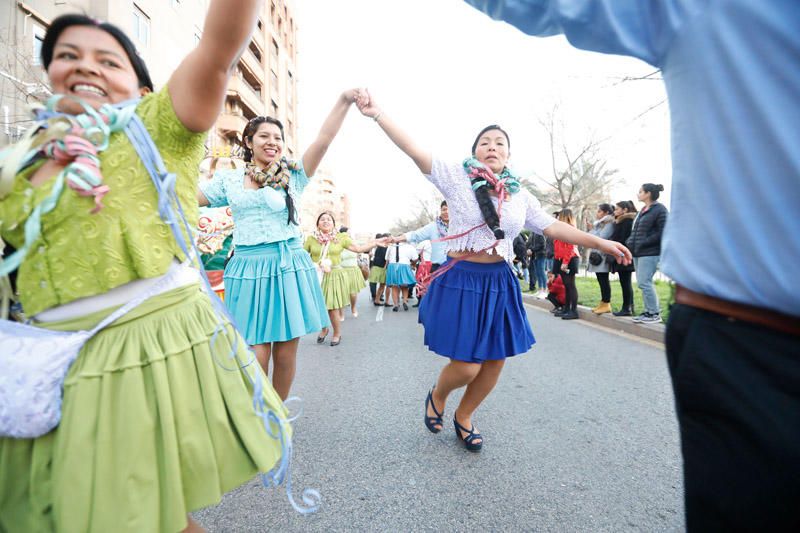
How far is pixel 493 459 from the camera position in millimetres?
2561

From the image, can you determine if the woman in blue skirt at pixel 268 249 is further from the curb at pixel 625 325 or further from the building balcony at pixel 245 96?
the building balcony at pixel 245 96

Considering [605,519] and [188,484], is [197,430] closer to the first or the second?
[188,484]

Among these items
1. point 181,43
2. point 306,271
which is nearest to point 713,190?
point 306,271

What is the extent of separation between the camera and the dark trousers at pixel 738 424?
2.34 ft

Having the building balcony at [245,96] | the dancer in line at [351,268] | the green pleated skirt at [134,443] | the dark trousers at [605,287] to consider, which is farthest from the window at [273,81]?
the green pleated skirt at [134,443]

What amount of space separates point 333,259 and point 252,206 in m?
4.58

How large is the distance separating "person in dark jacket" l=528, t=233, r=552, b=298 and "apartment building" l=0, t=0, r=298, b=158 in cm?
754

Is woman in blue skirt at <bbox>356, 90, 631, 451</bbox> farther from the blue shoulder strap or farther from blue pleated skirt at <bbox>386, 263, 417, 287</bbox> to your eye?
blue pleated skirt at <bbox>386, 263, 417, 287</bbox>

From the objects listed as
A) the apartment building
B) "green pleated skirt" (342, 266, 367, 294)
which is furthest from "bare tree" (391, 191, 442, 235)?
"green pleated skirt" (342, 266, 367, 294)

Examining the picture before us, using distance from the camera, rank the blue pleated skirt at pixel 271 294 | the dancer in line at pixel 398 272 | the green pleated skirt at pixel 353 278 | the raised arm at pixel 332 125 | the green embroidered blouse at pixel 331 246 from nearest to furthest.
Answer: the raised arm at pixel 332 125 < the blue pleated skirt at pixel 271 294 < the green embroidered blouse at pixel 331 246 < the green pleated skirt at pixel 353 278 < the dancer in line at pixel 398 272

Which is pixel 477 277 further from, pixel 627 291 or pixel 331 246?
pixel 627 291

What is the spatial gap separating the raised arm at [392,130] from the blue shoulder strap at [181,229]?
4.56ft

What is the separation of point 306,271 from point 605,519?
2.25 m

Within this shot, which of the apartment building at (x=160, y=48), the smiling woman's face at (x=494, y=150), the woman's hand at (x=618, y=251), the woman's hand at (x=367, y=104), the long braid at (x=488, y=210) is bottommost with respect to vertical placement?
the woman's hand at (x=618, y=251)
